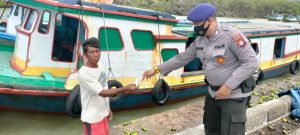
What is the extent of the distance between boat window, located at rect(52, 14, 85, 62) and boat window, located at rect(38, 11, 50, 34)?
373 mm

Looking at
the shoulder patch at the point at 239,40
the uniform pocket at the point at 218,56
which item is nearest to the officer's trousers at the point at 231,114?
the uniform pocket at the point at 218,56

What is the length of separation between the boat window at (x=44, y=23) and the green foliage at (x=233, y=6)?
34.5 m

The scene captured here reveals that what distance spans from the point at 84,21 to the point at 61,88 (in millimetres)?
1306

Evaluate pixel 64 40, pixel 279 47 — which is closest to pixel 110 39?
pixel 64 40

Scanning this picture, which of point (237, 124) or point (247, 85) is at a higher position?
point (247, 85)

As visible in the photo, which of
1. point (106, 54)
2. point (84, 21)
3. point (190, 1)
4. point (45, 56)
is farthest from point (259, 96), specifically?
point (190, 1)

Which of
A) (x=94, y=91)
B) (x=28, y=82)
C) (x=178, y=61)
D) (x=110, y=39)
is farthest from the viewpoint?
(x=110, y=39)

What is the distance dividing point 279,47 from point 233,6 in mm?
34399

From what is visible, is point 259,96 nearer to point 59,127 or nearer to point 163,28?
point 163,28

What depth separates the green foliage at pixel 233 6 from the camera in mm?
42625

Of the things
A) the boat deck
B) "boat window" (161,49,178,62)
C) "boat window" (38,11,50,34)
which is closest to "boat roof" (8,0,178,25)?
"boat window" (38,11,50,34)

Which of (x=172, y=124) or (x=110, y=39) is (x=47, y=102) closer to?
(x=110, y=39)

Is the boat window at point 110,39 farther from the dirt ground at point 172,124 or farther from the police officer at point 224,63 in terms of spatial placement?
the police officer at point 224,63

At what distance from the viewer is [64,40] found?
7.70 meters
